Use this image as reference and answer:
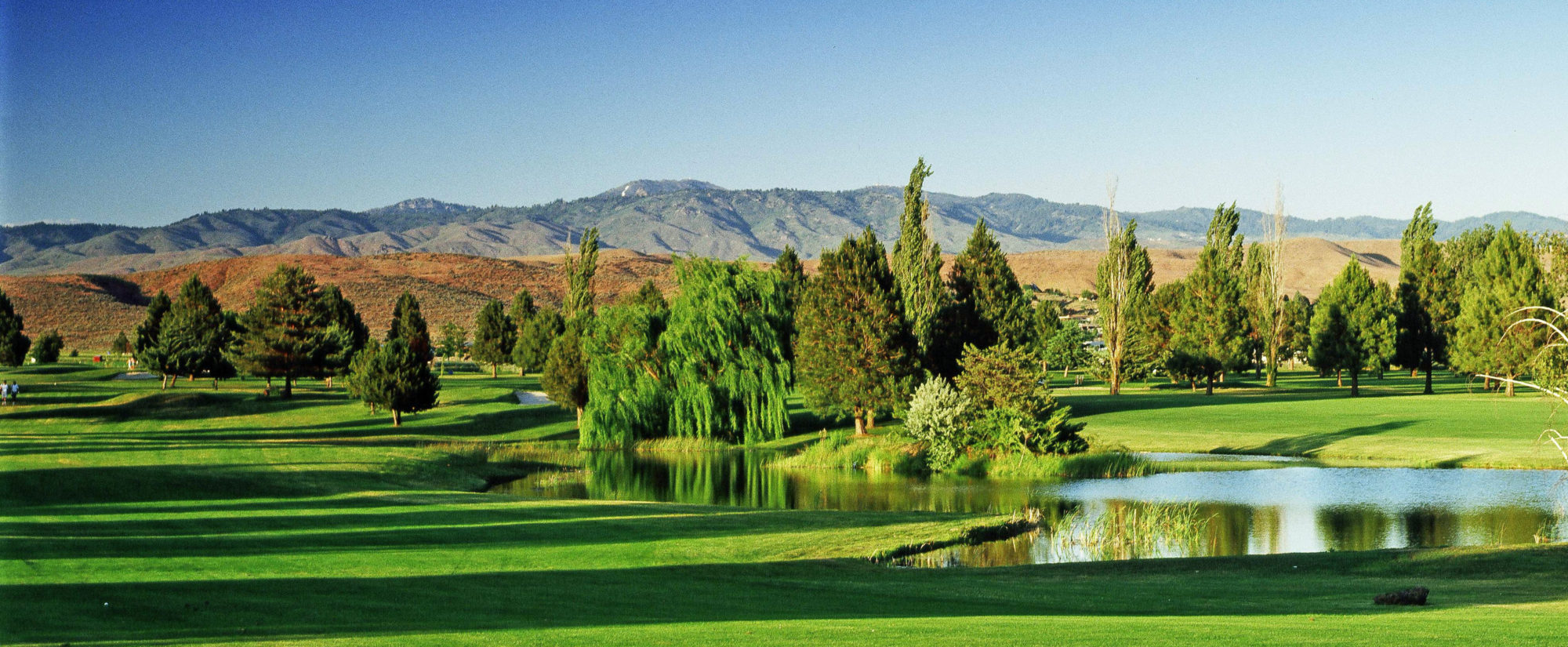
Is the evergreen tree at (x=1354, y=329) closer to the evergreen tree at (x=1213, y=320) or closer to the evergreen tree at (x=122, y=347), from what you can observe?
the evergreen tree at (x=1213, y=320)

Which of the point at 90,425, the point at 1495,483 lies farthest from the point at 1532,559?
the point at 90,425

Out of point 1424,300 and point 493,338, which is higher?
point 1424,300

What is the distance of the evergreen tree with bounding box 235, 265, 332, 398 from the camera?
64.8 m

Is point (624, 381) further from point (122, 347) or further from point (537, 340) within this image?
point (122, 347)

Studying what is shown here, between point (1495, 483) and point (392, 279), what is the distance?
18439cm

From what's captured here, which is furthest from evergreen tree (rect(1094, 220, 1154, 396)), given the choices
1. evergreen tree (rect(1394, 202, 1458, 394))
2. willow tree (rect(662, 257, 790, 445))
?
willow tree (rect(662, 257, 790, 445))

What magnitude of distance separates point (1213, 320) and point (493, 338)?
5356 centimetres

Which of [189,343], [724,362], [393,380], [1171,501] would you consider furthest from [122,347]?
[1171,501]

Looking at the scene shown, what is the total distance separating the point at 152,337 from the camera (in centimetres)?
7681

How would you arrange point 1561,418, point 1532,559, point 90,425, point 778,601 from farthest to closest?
point 90,425
point 1561,418
point 1532,559
point 778,601

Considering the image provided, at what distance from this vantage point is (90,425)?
178 feet

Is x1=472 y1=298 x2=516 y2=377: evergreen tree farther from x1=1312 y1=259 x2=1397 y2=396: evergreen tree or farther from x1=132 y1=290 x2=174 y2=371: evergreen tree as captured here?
x1=1312 y1=259 x2=1397 y2=396: evergreen tree

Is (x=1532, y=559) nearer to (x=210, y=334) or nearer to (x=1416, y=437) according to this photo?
(x=1416, y=437)

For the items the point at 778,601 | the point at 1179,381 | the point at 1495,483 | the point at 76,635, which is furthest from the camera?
the point at 1179,381
